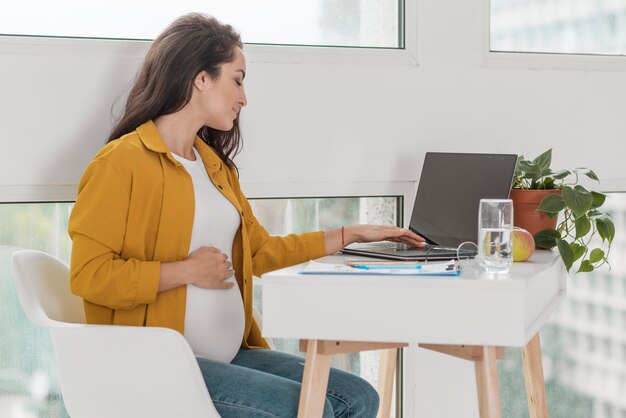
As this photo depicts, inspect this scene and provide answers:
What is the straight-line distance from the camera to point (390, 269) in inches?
60.4

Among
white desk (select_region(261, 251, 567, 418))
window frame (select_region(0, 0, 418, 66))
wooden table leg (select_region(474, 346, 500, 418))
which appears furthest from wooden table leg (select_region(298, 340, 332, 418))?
window frame (select_region(0, 0, 418, 66))

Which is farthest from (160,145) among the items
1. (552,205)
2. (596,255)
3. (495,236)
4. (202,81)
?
(596,255)

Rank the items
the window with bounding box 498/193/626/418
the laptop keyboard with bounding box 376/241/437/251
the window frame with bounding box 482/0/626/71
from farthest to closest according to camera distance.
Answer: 1. the window with bounding box 498/193/626/418
2. the window frame with bounding box 482/0/626/71
3. the laptop keyboard with bounding box 376/241/437/251

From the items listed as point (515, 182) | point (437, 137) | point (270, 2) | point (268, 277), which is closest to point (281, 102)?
point (270, 2)

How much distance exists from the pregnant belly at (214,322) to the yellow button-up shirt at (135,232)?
0.03 metres

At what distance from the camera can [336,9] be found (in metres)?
2.36

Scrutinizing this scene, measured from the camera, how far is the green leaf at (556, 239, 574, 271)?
76.4 inches

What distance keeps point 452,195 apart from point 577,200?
297mm

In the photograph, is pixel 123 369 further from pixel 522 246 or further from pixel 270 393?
pixel 522 246

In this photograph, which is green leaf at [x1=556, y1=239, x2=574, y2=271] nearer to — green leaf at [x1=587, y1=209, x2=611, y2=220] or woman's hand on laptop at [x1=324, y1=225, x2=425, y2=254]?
green leaf at [x1=587, y1=209, x2=611, y2=220]

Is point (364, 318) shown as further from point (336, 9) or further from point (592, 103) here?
point (592, 103)

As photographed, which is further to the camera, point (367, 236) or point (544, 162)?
point (544, 162)

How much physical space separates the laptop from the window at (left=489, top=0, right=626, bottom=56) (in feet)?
1.73

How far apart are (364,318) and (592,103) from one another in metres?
1.36
